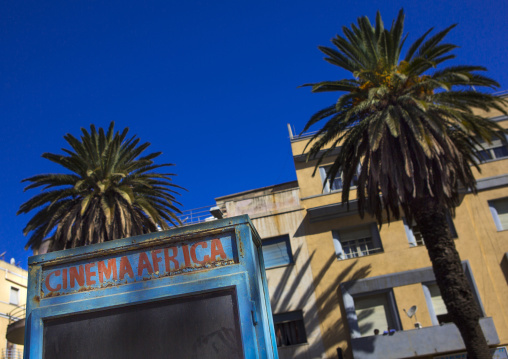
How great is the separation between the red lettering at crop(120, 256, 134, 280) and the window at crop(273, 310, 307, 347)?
15.6 meters

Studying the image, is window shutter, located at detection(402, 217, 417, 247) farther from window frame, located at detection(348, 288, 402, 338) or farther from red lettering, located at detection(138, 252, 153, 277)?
red lettering, located at detection(138, 252, 153, 277)

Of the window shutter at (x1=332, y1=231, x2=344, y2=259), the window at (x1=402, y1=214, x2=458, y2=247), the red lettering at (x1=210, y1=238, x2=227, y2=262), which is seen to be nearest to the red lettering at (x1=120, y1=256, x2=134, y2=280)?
the red lettering at (x1=210, y1=238, x2=227, y2=262)

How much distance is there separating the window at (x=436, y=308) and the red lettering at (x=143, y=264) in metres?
16.8

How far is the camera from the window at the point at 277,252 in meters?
22.5

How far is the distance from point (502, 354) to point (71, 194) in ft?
64.9

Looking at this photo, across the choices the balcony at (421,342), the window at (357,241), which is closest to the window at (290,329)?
the balcony at (421,342)

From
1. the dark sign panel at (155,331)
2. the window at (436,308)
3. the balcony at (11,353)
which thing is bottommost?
the dark sign panel at (155,331)

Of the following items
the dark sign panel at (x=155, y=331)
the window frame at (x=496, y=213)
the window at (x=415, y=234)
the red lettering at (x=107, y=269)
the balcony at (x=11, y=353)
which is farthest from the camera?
the balcony at (x=11, y=353)

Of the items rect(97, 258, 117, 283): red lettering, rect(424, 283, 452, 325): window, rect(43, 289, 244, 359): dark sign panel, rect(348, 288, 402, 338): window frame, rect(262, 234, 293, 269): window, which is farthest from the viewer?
rect(262, 234, 293, 269): window

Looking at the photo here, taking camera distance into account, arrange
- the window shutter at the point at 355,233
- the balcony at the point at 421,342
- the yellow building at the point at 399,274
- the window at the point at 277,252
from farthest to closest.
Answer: the window at the point at 277,252 < the window shutter at the point at 355,233 < the yellow building at the point at 399,274 < the balcony at the point at 421,342

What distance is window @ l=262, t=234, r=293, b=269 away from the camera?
73.9 feet

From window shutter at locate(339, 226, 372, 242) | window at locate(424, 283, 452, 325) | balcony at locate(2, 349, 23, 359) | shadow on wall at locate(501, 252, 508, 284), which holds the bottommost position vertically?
window at locate(424, 283, 452, 325)

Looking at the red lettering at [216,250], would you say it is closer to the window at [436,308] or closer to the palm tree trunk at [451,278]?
the palm tree trunk at [451,278]

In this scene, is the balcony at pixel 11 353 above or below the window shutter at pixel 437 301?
above
